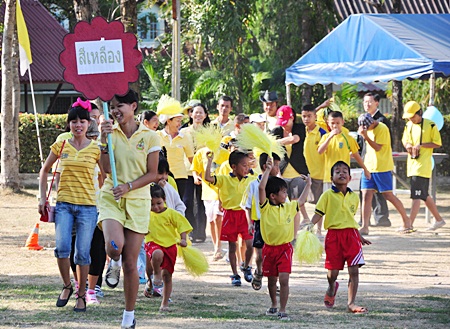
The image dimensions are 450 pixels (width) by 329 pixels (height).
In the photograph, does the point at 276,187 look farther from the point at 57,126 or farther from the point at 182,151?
the point at 57,126

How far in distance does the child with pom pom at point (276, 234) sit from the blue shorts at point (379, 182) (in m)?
5.96

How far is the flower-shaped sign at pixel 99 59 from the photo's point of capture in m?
6.90

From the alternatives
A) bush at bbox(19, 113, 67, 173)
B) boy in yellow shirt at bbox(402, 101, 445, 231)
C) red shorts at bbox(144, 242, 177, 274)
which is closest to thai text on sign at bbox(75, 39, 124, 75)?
red shorts at bbox(144, 242, 177, 274)

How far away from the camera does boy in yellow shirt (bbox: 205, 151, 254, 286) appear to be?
376 inches

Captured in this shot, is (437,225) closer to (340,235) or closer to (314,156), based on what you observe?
(314,156)

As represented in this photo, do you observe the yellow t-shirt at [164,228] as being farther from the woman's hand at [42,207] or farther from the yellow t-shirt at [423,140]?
the yellow t-shirt at [423,140]

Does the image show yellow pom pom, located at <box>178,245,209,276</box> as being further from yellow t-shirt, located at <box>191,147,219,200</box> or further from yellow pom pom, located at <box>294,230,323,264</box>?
yellow t-shirt, located at <box>191,147,219,200</box>

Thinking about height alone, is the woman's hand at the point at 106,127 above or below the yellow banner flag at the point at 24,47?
below

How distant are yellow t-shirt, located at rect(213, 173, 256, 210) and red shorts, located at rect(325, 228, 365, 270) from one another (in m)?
1.61

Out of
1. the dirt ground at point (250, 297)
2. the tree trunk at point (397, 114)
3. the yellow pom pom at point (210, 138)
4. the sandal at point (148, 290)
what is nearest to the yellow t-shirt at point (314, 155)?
the dirt ground at point (250, 297)

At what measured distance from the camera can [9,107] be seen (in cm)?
2044

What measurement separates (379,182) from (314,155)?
119cm

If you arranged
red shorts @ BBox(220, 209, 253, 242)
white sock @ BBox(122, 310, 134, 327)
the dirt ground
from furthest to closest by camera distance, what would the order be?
1. red shorts @ BBox(220, 209, 253, 242)
2. the dirt ground
3. white sock @ BBox(122, 310, 134, 327)

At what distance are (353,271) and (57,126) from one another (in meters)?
17.1
